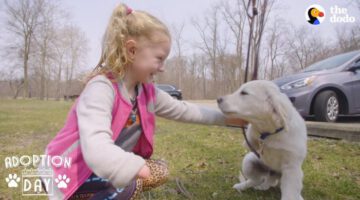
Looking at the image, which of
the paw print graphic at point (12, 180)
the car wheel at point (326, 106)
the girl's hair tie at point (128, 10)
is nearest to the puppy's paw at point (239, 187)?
the girl's hair tie at point (128, 10)

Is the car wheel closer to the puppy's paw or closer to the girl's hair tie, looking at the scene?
the puppy's paw

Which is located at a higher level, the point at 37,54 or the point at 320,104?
the point at 37,54

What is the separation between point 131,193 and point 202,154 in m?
2.25

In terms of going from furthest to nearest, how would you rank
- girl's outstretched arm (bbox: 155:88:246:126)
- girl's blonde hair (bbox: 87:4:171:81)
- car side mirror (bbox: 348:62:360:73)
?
car side mirror (bbox: 348:62:360:73)
girl's outstretched arm (bbox: 155:88:246:126)
girl's blonde hair (bbox: 87:4:171:81)

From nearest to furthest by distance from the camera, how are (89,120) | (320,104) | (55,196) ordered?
(89,120) < (55,196) < (320,104)

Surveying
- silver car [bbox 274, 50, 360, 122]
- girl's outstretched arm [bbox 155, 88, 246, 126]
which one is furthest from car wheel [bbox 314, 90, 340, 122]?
girl's outstretched arm [bbox 155, 88, 246, 126]

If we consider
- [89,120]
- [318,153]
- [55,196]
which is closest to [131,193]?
[55,196]

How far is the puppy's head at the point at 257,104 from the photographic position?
216 cm

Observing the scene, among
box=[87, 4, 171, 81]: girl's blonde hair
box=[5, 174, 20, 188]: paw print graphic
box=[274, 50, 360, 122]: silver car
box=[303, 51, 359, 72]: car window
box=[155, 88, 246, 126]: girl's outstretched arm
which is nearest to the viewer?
box=[87, 4, 171, 81]: girl's blonde hair

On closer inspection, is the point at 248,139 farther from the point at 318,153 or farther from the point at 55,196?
the point at 318,153

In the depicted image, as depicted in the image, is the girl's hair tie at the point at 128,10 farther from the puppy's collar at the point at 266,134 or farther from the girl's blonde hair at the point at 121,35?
the puppy's collar at the point at 266,134

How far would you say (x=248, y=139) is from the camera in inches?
99.9

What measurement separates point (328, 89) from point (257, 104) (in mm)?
4056

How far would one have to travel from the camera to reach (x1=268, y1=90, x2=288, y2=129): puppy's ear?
213 cm
